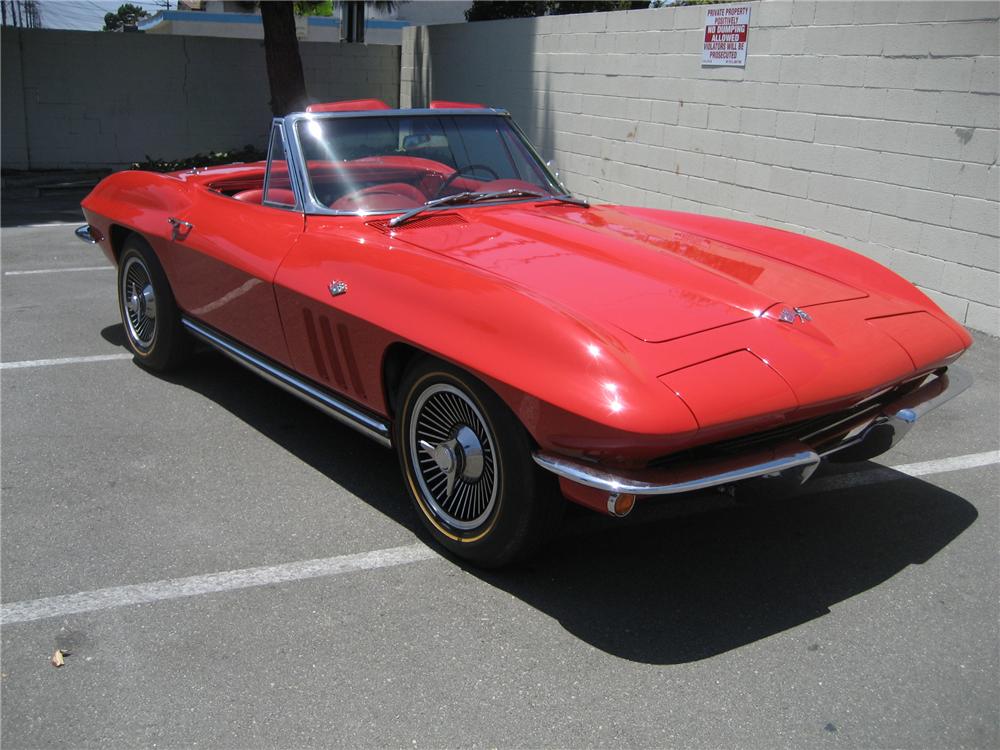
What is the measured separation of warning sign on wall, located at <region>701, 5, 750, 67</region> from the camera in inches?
324

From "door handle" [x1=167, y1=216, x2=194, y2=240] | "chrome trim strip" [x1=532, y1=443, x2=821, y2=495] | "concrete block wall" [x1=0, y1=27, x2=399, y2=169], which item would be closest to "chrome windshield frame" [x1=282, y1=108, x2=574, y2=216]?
"door handle" [x1=167, y1=216, x2=194, y2=240]

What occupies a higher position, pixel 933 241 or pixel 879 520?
pixel 933 241

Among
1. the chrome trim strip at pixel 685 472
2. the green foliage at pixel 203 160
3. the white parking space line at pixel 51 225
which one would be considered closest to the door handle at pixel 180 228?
the chrome trim strip at pixel 685 472

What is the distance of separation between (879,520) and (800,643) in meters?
1.04

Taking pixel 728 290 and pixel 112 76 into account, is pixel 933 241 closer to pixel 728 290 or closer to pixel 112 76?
pixel 728 290

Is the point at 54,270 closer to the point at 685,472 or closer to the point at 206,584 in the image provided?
the point at 206,584

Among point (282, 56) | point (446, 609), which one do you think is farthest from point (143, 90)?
point (446, 609)

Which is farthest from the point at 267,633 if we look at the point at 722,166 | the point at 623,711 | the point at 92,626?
the point at 722,166

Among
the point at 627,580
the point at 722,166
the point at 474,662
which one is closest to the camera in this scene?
the point at 474,662

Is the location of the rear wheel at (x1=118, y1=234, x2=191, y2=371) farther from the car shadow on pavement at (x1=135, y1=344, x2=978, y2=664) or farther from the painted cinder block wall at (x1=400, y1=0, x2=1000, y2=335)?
the painted cinder block wall at (x1=400, y1=0, x2=1000, y2=335)

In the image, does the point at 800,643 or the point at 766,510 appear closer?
the point at 800,643

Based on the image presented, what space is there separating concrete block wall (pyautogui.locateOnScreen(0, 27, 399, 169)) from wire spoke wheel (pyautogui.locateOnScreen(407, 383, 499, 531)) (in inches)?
529

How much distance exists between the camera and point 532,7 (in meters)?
23.3

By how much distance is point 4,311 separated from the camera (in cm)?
668
